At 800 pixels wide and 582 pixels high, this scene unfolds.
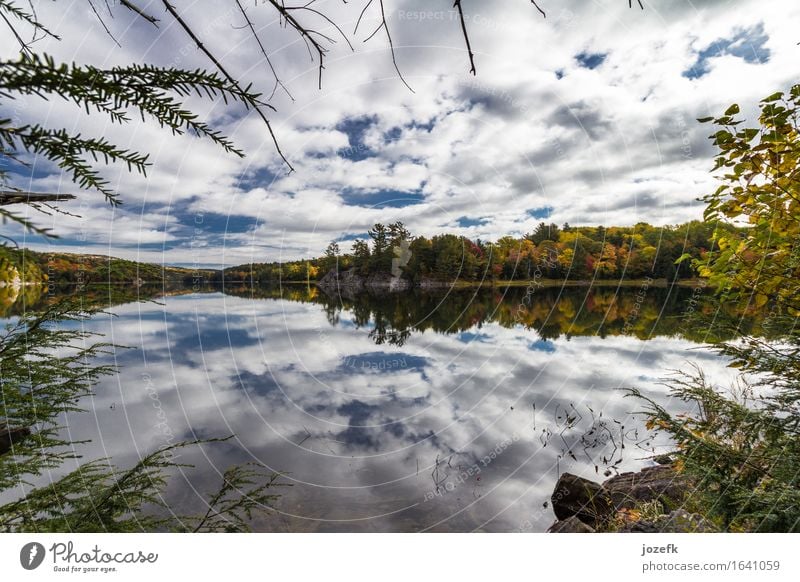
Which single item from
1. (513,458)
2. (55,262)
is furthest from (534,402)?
(55,262)

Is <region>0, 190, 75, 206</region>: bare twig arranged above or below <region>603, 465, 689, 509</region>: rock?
above

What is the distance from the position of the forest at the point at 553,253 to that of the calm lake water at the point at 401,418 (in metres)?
2.44

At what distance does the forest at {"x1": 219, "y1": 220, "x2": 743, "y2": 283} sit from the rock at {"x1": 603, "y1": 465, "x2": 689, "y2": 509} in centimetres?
224

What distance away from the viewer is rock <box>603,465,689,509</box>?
12.1 ft

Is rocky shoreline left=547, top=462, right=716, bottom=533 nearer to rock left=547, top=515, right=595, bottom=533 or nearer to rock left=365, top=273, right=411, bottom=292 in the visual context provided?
rock left=547, top=515, right=595, bottom=533

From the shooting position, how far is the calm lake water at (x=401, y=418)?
4797 mm

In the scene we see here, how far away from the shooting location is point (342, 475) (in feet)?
17.7

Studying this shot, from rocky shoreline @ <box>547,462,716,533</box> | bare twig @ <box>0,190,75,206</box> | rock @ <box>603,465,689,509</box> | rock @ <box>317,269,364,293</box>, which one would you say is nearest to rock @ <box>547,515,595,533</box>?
rocky shoreline @ <box>547,462,716,533</box>

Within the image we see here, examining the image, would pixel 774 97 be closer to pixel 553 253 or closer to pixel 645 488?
pixel 645 488

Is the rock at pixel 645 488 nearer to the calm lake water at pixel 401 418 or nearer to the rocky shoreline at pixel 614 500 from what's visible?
the rocky shoreline at pixel 614 500
